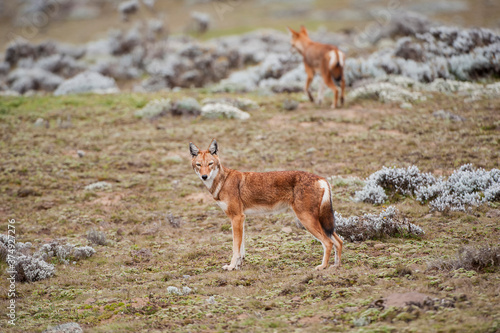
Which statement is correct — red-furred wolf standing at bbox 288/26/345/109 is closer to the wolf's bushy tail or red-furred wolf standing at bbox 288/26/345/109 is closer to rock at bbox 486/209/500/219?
rock at bbox 486/209/500/219

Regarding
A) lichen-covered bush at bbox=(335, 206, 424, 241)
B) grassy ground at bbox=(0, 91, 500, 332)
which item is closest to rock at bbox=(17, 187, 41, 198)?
grassy ground at bbox=(0, 91, 500, 332)

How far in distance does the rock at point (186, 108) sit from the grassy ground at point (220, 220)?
660 millimetres

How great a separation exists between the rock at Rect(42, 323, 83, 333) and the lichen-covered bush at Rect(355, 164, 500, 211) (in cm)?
592

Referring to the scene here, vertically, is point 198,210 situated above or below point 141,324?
above

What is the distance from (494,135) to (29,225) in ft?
36.8

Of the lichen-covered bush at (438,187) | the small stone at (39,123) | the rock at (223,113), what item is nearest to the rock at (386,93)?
the rock at (223,113)

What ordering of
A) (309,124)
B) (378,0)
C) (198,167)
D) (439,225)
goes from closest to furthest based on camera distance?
1. (198,167)
2. (439,225)
3. (309,124)
4. (378,0)

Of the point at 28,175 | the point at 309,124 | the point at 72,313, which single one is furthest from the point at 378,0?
the point at 72,313

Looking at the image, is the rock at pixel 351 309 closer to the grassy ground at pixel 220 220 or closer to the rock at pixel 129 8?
the grassy ground at pixel 220 220

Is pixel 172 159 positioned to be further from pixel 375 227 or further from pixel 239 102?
pixel 375 227

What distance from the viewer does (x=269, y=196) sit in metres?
6.99

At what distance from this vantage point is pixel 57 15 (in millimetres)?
52250

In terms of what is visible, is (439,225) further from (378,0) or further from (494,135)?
(378,0)

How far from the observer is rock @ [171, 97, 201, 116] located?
15.6 meters
